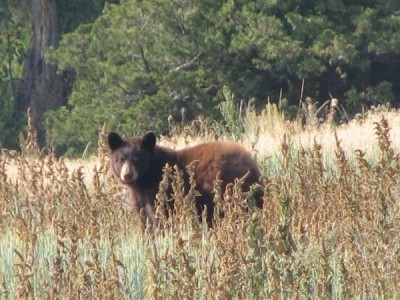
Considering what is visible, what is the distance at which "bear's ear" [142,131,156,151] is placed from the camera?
11.6 m

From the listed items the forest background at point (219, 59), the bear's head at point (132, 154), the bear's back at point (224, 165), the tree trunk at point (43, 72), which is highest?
the tree trunk at point (43, 72)

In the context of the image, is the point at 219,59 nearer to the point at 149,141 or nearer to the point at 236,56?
the point at 236,56

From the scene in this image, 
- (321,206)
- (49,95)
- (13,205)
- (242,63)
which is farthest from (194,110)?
(321,206)

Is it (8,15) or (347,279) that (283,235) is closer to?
(347,279)

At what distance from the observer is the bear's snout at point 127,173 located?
1123 cm

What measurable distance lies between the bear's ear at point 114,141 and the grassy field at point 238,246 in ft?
7.76

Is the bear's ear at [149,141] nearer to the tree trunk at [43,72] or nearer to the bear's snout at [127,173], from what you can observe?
the bear's snout at [127,173]

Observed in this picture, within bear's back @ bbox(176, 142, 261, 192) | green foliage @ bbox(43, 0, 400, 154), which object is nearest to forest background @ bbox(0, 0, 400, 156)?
green foliage @ bbox(43, 0, 400, 154)

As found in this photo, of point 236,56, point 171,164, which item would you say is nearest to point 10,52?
Answer: point 236,56

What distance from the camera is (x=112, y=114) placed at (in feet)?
75.2

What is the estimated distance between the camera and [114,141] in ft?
38.2

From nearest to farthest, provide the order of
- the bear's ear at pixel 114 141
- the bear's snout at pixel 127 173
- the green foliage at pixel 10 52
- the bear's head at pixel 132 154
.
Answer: the bear's snout at pixel 127 173
the bear's head at pixel 132 154
the bear's ear at pixel 114 141
the green foliage at pixel 10 52

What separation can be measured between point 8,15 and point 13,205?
19.5 m

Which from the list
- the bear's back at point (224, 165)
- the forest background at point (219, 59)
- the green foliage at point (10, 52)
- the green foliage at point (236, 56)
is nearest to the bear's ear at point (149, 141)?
the bear's back at point (224, 165)
